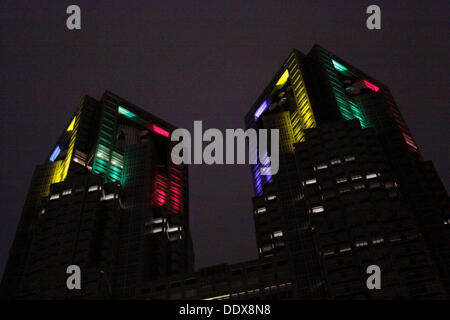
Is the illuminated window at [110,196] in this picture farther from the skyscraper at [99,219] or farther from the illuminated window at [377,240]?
the illuminated window at [377,240]

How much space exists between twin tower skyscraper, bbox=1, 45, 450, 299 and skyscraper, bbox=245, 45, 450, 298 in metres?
0.35

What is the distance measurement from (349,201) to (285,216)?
64.8ft

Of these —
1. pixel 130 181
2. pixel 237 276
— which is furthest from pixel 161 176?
pixel 237 276

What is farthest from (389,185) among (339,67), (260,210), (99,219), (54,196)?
(54,196)

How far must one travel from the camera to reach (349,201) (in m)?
124

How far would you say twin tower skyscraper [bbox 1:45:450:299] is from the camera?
115m

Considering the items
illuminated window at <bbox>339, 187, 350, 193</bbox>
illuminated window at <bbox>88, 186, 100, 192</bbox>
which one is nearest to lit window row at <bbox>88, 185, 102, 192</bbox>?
illuminated window at <bbox>88, 186, 100, 192</bbox>

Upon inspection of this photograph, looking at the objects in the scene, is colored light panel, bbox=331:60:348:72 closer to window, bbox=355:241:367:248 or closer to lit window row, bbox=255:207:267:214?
lit window row, bbox=255:207:267:214

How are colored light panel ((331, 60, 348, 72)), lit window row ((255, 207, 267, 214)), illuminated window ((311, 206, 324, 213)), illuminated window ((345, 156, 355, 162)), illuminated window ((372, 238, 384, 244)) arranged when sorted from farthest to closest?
colored light panel ((331, 60, 348, 72)) < lit window row ((255, 207, 267, 214)) < illuminated window ((345, 156, 355, 162)) < illuminated window ((311, 206, 324, 213)) < illuminated window ((372, 238, 384, 244))

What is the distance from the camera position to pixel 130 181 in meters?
164

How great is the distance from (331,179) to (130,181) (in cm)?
7029

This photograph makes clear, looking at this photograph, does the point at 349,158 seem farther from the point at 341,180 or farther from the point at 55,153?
the point at 55,153
